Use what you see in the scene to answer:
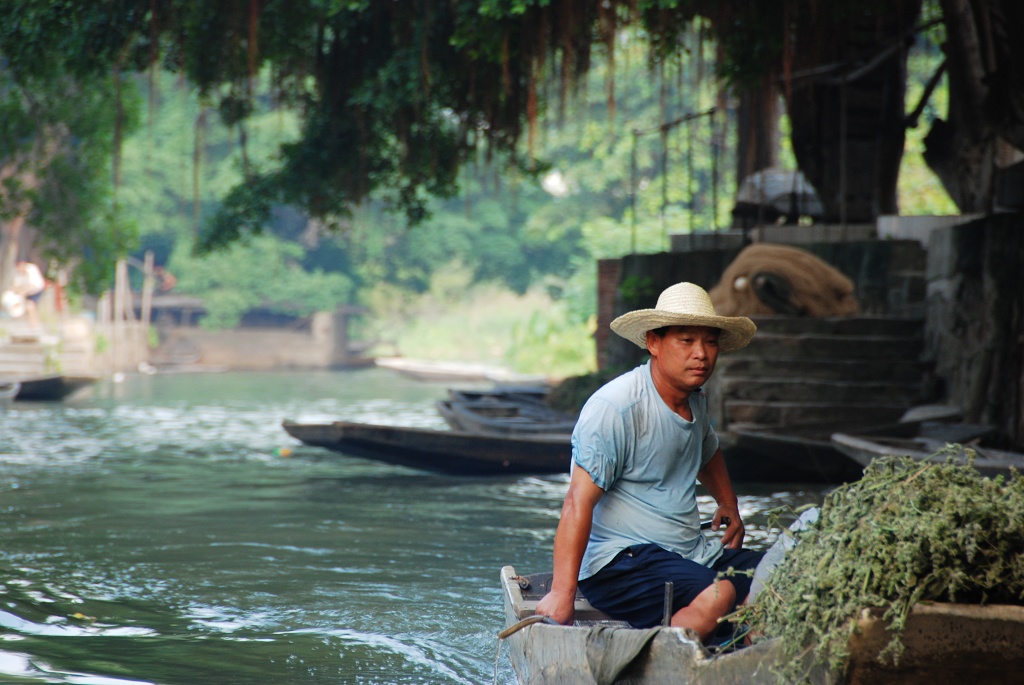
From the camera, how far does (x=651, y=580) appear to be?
3.60m

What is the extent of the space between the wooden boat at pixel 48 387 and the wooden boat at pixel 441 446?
10.5m

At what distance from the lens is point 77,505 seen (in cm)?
934

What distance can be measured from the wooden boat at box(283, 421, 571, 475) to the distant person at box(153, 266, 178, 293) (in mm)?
25828

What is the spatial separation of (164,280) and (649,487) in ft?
111

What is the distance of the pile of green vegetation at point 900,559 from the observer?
104 inches

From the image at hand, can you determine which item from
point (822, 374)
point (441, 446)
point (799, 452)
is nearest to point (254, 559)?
point (441, 446)

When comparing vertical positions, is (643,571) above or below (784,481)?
above

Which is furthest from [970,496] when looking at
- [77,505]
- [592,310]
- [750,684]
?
[592,310]

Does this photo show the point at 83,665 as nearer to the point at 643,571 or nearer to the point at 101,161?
the point at 643,571

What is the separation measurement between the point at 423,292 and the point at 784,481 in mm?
29526

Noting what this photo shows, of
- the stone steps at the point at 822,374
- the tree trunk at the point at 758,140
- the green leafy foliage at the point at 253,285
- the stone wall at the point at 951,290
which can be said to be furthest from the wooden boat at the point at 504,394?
the green leafy foliage at the point at 253,285

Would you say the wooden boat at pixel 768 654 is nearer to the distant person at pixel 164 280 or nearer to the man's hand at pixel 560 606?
the man's hand at pixel 560 606

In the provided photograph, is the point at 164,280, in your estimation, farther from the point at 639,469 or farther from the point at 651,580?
the point at 651,580

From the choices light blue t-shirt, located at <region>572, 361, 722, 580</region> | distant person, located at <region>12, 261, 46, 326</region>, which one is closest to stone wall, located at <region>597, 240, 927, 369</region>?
light blue t-shirt, located at <region>572, 361, 722, 580</region>
